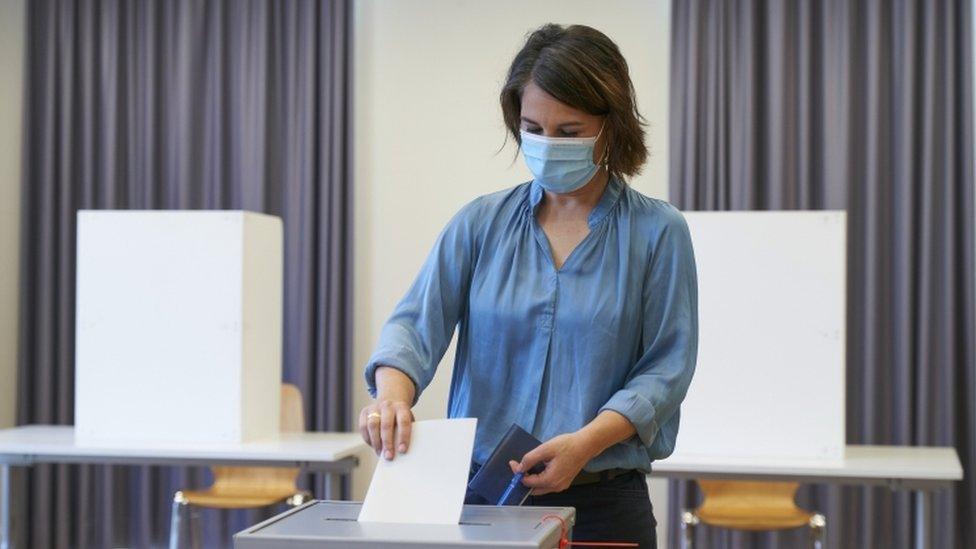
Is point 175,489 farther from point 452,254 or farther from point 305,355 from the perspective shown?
point 452,254

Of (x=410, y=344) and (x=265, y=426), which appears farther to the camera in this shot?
(x=265, y=426)

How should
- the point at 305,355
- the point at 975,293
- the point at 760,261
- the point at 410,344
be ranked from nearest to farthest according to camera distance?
the point at 410,344 < the point at 760,261 < the point at 975,293 < the point at 305,355

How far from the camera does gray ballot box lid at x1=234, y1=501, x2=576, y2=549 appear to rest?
1225 millimetres

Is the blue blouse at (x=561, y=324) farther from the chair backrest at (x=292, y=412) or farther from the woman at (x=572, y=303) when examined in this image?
the chair backrest at (x=292, y=412)

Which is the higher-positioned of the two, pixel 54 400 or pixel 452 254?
pixel 452 254

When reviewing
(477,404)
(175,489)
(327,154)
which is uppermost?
(327,154)

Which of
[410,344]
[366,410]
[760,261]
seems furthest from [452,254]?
[760,261]

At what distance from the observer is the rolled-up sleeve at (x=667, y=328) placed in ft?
5.22

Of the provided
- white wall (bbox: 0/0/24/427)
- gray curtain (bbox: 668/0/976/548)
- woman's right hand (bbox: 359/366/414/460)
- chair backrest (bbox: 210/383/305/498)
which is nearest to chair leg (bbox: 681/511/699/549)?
gray curtain (bbox: 668/0/976/548)

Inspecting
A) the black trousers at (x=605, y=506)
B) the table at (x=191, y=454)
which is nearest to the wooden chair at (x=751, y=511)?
the table at (x=191, y=454)

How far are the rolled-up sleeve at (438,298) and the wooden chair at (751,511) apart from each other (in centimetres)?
286

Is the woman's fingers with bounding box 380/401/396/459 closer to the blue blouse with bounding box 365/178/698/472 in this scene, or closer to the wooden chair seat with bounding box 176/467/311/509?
the blue blouse with bounding box 365/178/698/472

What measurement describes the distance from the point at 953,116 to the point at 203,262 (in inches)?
121

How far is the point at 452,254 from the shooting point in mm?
1692
